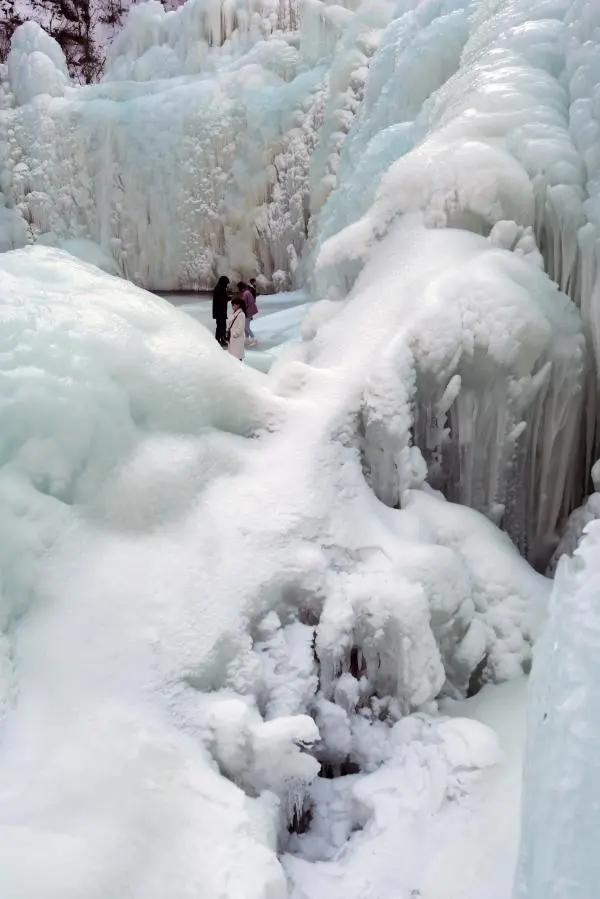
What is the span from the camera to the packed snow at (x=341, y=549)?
181 centimetres

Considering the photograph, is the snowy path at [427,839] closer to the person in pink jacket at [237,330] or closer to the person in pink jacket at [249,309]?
the person in pink jacket at [237,330]

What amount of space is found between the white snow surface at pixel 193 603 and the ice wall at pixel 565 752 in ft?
3.04

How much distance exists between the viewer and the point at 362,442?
321 cm

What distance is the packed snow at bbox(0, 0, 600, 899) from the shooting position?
1813 millimetres

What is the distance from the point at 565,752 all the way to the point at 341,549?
1.72 m

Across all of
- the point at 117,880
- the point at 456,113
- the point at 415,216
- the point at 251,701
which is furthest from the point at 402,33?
the point at 117,880

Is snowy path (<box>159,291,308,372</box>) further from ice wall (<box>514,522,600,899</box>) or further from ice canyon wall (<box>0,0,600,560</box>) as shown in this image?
ice wall (<box>514,522,600,899</box>)

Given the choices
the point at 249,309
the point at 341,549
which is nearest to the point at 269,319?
the point at 249,309

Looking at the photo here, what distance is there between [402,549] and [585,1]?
3.17 metres

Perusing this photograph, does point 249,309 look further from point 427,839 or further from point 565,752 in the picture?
point 565,752

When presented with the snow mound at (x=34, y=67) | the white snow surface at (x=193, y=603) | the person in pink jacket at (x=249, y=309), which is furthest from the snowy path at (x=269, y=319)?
the snow mound at (x=34, y=67)

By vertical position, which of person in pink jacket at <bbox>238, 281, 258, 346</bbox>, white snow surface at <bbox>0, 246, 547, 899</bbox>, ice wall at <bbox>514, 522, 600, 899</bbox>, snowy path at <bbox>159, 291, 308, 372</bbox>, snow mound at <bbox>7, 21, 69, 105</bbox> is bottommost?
snowy path at <bbox>159, 291, 308, 372</bbox>

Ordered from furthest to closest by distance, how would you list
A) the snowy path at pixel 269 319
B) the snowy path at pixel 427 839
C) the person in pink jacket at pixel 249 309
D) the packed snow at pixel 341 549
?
the person in pink jacket at pixel 249 309 < the snowy path at pixel 269 319 < the snowy path at pixel 427 839 < the packed snow at pixel 341 549

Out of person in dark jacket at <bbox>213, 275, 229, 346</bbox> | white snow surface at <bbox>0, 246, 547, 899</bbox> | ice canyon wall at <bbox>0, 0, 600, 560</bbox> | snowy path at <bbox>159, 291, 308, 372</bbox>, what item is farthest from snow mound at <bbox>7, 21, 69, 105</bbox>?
white snow surface at <bbox>0, 246, 547, 899</bbox>
